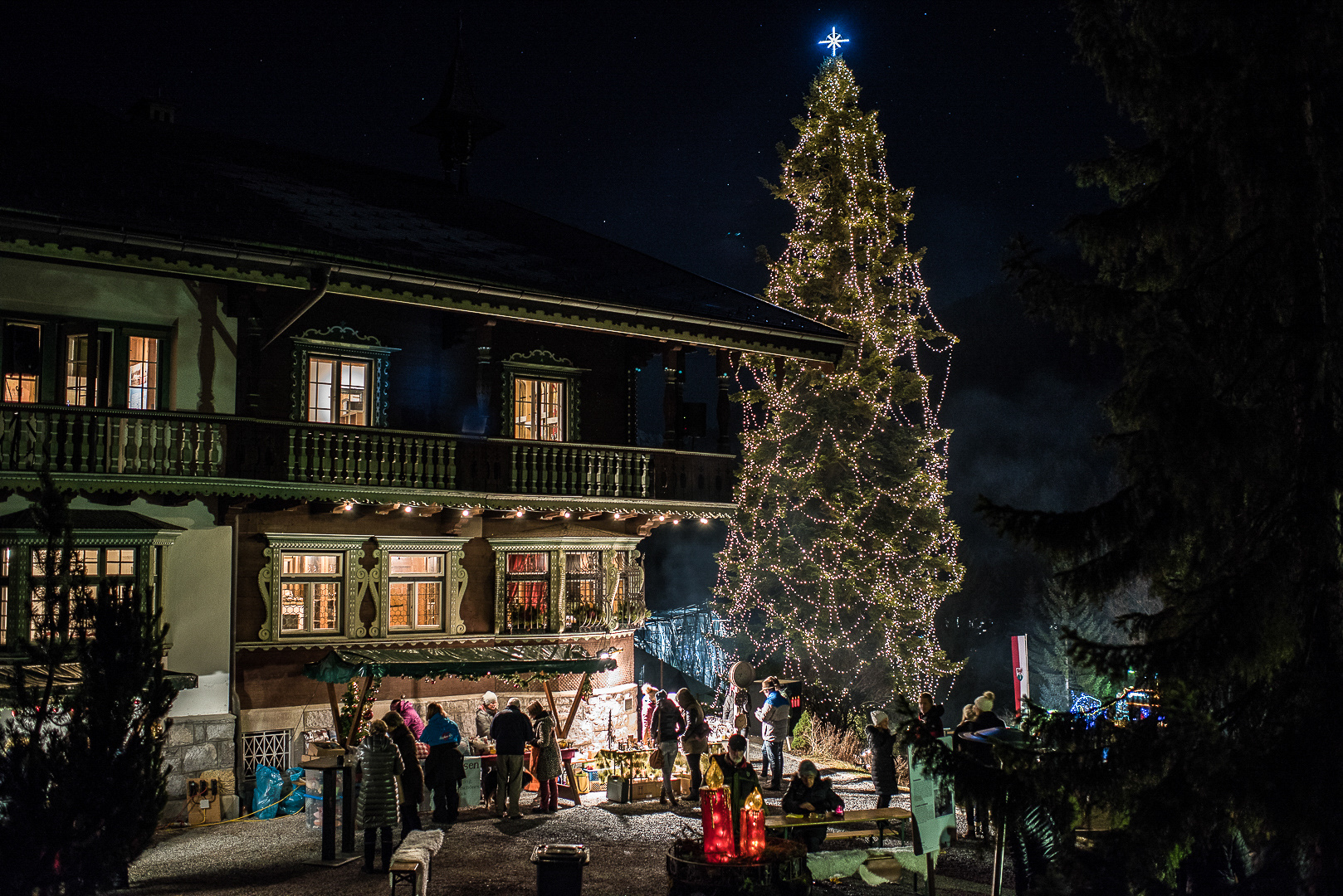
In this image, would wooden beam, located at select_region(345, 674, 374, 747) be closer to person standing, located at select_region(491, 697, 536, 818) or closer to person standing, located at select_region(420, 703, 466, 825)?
person standing, located at select_region(420, 703, 466, 825)

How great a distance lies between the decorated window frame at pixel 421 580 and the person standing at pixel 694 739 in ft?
16.4

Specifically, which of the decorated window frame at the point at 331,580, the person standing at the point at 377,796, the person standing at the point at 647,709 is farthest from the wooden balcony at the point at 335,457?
the person standing at the point at 377,796

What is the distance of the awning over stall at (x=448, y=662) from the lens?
16781 millimetres

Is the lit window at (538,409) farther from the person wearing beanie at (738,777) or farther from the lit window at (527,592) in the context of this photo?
the person wearing beanie at (738,777)

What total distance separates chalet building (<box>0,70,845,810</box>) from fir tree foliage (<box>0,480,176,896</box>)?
24.2ft

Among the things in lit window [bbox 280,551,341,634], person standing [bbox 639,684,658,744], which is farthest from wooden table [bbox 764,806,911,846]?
lit window [bbox 280,551,341,634]

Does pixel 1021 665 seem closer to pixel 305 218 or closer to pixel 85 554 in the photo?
pixel 305 218

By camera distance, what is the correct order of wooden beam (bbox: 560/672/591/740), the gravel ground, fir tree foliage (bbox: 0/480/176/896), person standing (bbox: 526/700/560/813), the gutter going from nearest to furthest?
fir tree foliage (bbox: 0/480/176/896) → the gravel ground → the gutter → person standing (bbox: 526/700/560/813) → wooden beam (bbox: 560/672/591/740)

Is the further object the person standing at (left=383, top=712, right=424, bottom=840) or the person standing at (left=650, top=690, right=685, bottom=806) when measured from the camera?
the person standing at (left=650, top=690, right=685, bottom=806)

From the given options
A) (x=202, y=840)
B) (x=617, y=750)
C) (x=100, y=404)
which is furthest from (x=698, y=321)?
(x=202, y=840)

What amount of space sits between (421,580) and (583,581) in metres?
3.40

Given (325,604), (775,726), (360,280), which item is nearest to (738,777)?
(775,726)

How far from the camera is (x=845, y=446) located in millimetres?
29453

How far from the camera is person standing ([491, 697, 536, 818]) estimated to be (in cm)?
1638
